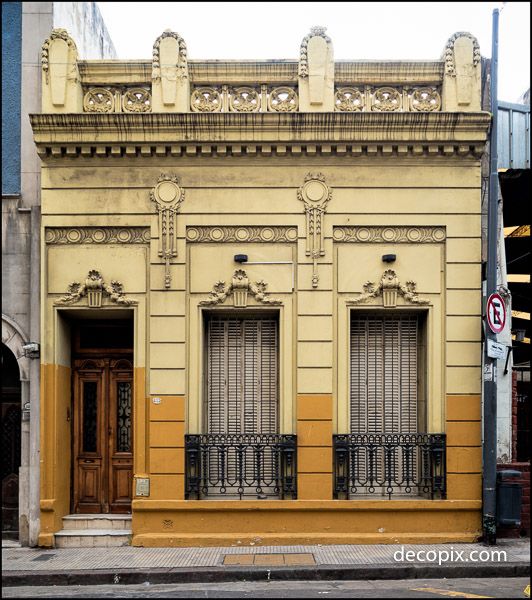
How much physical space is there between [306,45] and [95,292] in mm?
5271

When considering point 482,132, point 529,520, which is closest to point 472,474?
point 529,520

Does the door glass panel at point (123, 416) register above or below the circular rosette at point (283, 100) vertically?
below

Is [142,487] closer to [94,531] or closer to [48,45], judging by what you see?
[94,531]

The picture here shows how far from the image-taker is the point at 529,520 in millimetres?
12945

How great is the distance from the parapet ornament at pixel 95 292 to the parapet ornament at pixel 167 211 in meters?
0.76

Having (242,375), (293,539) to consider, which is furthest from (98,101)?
(293,539)

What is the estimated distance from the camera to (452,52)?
13203mm

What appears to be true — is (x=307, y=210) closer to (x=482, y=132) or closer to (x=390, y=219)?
(x=390, y=219)

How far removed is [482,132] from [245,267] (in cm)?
439

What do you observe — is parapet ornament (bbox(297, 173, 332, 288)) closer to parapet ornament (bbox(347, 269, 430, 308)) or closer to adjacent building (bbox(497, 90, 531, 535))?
parapet ornament (bbox(347, 269, 430, 308))

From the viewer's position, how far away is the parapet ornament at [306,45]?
13180 millimetres

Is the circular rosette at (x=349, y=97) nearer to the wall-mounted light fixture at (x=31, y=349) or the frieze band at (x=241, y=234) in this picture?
the frieze band at (x=241, y=234)

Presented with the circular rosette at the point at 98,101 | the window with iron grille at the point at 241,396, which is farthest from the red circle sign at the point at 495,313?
A: the circular rosette at the point at 98,101

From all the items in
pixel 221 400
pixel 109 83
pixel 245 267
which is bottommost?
pixel 221 400
